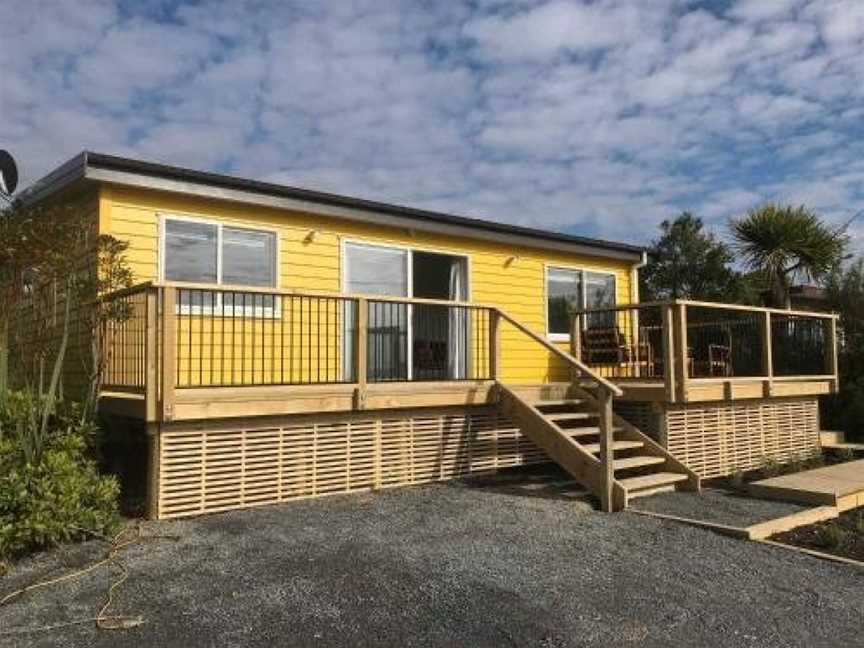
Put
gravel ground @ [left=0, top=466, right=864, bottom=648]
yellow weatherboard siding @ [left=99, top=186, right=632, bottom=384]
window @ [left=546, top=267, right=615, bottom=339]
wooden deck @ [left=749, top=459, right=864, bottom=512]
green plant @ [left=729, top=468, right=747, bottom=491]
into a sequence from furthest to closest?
window @ [left=546, top=267, right=615, bottom=339]
green plant @ [left=729, top=468, right=747, bottom=491]
yellow weatherboard siding @ [left=99, top=186, right=632, bottom=384]
wooden deck @ [left=749, top=459, right=864, bottom=512]
gravel ground @ [left=0, top=466, right=864, bottom=648]

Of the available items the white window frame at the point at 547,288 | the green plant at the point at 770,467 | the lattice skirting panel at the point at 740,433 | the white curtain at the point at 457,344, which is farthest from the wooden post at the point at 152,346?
the green plant at the point at 770,467

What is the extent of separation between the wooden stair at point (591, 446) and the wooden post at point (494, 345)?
0.73 feet

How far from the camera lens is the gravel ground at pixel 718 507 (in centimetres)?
792

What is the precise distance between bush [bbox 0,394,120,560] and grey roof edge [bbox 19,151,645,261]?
285cm

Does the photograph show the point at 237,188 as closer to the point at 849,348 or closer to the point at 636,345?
the point at 636,345

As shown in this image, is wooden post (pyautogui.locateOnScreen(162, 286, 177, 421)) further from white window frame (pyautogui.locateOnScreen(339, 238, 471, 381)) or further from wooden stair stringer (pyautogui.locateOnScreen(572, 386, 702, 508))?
wooden stair stringer (pyautogui.locateOnScreen(572, 386, 702, 508))

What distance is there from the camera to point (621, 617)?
5.11 m

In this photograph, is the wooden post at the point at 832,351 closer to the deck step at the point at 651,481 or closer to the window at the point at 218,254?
the deck step at the point at 651,481

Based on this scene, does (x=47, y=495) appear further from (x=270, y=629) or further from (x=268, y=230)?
(x=268, y=230)

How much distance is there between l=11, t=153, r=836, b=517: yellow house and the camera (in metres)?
7.93

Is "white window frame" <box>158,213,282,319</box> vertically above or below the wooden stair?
above

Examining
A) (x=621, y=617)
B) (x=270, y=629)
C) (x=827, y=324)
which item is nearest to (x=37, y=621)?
(x=270, y=629)

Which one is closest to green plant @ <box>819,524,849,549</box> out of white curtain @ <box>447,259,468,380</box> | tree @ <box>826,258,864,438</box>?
white curtain @ <box>447,259,468,380</box>

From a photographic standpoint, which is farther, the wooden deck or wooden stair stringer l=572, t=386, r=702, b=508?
wooden stair stringer l=572, t=386, r=702, b=508
